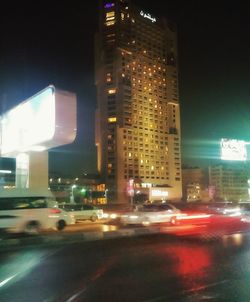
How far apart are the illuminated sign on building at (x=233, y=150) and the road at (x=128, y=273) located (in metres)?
28.7

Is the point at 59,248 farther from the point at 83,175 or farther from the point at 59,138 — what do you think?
the point at 83,175

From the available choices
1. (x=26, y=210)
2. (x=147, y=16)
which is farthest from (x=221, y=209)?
(x=147, y=16)

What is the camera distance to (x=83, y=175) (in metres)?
156

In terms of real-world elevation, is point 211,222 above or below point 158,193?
below

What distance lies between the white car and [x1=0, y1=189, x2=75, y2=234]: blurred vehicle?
6125mm

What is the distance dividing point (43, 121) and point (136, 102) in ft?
439

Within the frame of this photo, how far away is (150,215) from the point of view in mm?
27016

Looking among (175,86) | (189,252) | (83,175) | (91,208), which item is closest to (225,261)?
(189,252)

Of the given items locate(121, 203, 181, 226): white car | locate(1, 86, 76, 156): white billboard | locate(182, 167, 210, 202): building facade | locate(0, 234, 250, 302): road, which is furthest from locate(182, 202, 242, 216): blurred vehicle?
locate(182, 167, 210, 202): building facade

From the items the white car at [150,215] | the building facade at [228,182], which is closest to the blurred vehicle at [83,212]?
the white car at [150,215]

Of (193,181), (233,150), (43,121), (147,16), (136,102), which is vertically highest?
(147,16)

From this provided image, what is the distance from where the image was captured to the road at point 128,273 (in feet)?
26.4

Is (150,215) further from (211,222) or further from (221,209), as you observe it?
(221,209)

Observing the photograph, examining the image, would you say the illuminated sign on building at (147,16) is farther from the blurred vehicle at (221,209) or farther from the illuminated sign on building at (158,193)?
the blurred vehicle at (221,209)
